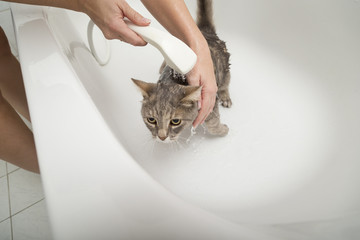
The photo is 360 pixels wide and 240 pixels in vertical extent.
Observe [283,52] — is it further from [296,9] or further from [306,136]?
[306,136]

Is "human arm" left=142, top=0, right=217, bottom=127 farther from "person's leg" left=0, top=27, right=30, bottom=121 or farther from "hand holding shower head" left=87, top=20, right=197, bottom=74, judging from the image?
"person's leg" left=0, top=27, right=30, bottom=121

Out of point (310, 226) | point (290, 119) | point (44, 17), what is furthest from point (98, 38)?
point (310, 226)

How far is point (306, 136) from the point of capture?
0.93m

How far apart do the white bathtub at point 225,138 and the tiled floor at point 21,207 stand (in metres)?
0.56

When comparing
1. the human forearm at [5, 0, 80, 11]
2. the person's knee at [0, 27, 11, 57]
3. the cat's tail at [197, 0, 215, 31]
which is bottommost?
the human forearm at [5, 0, 80, 11]

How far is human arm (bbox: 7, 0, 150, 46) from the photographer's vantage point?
53 cm

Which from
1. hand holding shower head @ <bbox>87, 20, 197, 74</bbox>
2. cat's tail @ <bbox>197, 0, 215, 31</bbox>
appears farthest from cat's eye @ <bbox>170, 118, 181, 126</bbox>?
cat's tail @ <bbox>197, 0, 215, 31</bbox>

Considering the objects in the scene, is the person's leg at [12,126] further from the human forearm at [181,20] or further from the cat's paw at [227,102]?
the cat's paw at [227,102]

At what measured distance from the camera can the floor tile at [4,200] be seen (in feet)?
3.28

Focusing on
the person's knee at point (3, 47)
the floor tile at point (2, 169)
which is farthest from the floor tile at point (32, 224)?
the person's knee at point (3, 47)

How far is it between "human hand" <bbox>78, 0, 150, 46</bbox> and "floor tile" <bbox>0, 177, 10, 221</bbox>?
3.22 ft

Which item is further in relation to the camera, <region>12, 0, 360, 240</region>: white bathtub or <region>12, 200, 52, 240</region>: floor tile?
<region>12, 200, 52, 240</region>: floor tile

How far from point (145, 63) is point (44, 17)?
588mm

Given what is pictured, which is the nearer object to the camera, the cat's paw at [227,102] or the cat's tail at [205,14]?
the cat's tail at [205,14]
